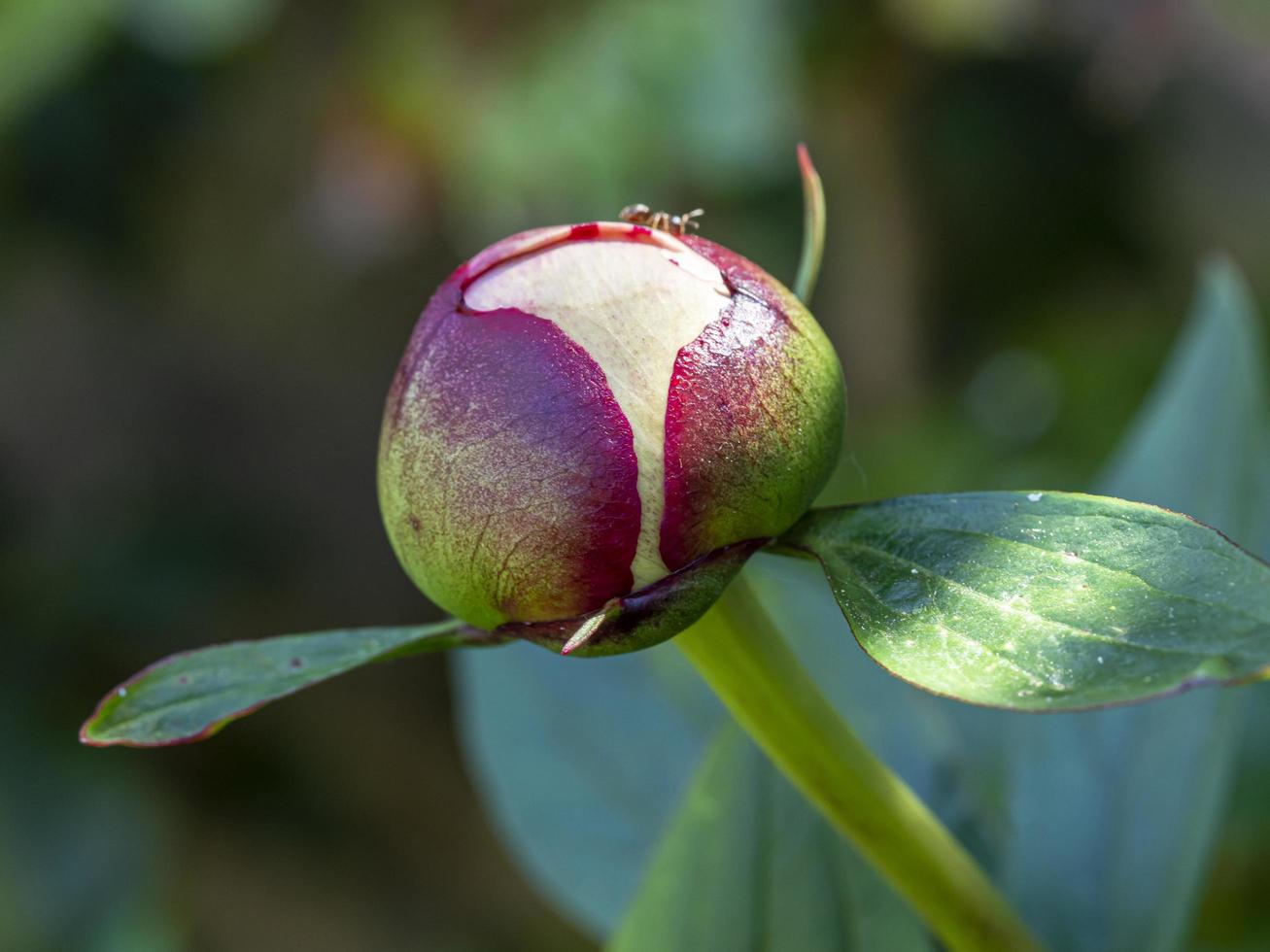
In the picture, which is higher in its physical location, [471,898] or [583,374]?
[583,374]

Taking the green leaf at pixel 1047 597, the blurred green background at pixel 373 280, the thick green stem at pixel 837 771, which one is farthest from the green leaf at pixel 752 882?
the blurred green background at pixel 373 280

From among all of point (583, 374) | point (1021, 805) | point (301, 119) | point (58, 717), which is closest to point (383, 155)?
point (301, 119)

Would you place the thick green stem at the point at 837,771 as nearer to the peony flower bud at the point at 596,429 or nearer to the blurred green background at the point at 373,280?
the peony flower bud at the point at 596,429

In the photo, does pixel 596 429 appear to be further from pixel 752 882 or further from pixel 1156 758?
pixel 1156 758

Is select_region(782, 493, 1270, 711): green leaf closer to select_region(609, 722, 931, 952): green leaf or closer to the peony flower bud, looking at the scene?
the peony flower bud

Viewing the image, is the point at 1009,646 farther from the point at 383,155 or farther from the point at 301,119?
the point at 301,119

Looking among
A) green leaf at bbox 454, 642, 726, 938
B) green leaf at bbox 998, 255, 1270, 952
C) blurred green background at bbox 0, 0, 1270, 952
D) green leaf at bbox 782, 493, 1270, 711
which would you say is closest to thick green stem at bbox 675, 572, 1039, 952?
green leaf at bbox 782, 493, 1270, 711
